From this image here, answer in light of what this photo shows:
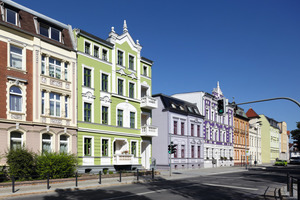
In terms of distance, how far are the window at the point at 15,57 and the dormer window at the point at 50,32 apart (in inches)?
119

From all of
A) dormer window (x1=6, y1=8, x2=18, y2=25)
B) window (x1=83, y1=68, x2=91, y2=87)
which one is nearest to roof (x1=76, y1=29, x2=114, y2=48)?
window (x1=83, y1=68, x2=91, y2=87)

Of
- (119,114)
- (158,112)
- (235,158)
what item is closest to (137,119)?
(119,114)

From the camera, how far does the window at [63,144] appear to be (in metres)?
27.6

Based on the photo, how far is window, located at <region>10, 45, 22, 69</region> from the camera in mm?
24531

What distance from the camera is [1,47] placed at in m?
23.6

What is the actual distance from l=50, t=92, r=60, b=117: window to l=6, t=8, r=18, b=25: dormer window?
6405 millimetres

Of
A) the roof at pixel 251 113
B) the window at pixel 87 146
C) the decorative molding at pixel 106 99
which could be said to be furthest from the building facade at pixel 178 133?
A: the roof at pixel 251 113

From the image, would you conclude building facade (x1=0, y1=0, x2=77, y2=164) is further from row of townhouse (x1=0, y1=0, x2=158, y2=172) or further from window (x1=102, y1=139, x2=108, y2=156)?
window (x1=102, y1=139, x2=108, y2=156)

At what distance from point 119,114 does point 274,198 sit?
20.6m

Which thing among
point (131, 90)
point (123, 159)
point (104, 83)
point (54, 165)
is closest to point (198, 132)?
point (131, 90)

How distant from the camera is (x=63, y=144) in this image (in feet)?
91.6

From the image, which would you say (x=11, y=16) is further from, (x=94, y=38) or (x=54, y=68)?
(x=94, y=38)

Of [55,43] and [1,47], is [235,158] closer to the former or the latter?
[55,43]

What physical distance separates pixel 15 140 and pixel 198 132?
32.8 meters
